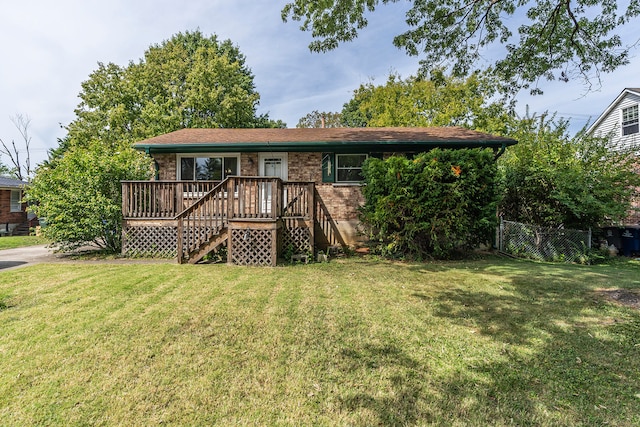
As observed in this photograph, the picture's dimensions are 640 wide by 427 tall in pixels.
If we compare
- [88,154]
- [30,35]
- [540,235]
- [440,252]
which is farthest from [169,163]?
[540,235]

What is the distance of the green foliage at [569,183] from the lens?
27.7 feet

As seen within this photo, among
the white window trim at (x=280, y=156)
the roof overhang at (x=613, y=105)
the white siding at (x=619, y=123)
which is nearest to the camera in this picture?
the white window trim at (x=280, y=156)

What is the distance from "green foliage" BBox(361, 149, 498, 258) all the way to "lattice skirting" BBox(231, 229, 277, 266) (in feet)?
9.64

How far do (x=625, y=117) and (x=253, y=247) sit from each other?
72.7 ft

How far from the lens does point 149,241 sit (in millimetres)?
8477

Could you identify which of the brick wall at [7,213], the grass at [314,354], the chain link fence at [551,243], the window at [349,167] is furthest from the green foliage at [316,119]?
the grass at [314,354]

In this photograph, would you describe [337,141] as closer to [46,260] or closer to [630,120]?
[46,260]

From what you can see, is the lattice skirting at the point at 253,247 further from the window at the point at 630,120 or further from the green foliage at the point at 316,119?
the green foliage at the point at 316,119

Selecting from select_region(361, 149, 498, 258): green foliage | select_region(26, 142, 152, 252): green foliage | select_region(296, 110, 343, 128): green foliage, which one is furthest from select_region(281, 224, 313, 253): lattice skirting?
select_region(296, 110, 343, 128): green foliage

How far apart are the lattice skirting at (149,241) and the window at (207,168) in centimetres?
260

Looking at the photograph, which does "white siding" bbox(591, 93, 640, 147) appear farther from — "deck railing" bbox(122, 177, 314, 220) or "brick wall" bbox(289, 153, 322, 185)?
"deck railing" bbox(122, 177, 314, 220)

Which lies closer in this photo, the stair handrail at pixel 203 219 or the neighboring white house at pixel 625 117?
the stair handrail at pixel 203 219

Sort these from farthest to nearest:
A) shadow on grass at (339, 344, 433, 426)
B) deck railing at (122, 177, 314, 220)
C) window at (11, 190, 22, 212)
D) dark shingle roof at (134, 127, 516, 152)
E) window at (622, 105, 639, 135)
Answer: window at (11, 190, 22, 212), window at (622, 105, 639, 135), dark shingle roof at (134, 127, 516, 152), deck railing at (122, 177, 314, 220), shadow on grass at (339, 344, 433, 426)

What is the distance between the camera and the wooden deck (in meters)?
7.27
